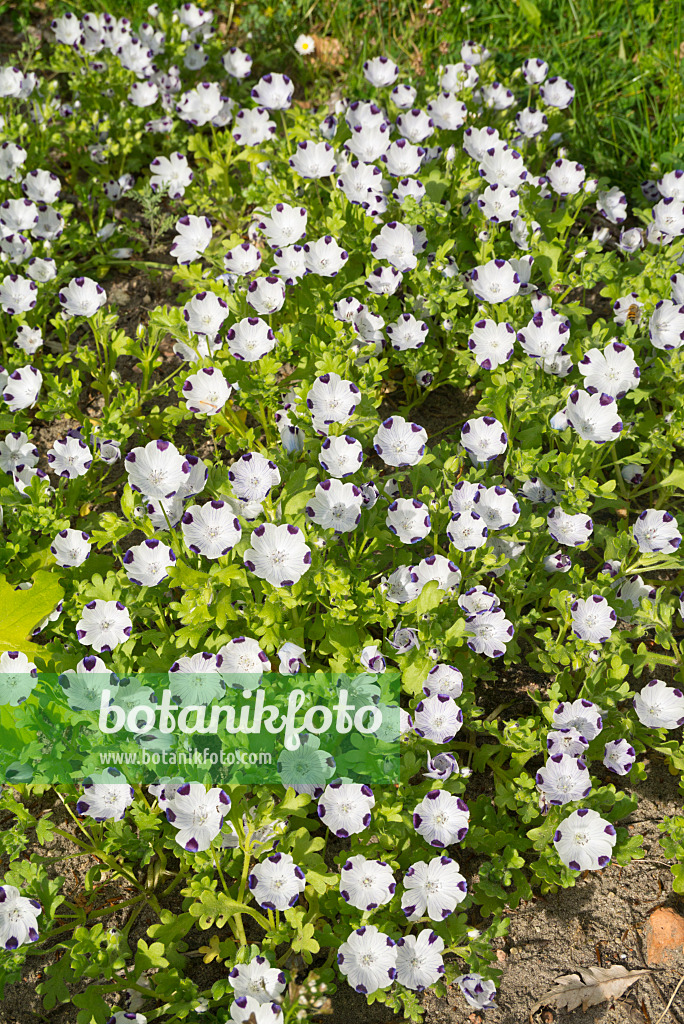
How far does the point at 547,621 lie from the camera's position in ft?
9.81

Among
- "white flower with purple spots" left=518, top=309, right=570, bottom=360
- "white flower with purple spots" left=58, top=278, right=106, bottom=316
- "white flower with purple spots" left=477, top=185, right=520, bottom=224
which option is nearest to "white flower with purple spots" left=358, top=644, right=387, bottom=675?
"white flower with purple spots" left=518, top=309, right=570, bottom=360

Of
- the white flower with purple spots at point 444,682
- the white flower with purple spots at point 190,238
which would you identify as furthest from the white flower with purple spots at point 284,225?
the white flower with purple spots at point 444,682

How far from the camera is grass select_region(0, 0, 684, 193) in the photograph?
4.36 m

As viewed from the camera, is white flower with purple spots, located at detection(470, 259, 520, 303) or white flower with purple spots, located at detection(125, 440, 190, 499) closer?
white flower with purple spots, located at detection(125, 440, 190, 499)

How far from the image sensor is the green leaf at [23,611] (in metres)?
2.64

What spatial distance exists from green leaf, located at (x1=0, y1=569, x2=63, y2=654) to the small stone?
203 centimetres

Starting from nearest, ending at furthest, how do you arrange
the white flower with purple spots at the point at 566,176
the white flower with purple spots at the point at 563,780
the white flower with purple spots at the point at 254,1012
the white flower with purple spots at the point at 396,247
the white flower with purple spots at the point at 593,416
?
the white flower with purple spots at the point at 254,1012
the white flower with purple spots at the point at 563,780
the white flower with purple spots at the point at 593,416
the white flower with purple spots at the point at 396,247
the white flower with purple spots at the point at 566,176

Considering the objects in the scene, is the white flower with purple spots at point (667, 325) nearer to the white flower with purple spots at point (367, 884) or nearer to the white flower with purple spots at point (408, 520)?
the white flower with purple spots at point (408, 520)

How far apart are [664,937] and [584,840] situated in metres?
0.45

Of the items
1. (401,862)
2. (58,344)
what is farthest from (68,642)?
(58,344)

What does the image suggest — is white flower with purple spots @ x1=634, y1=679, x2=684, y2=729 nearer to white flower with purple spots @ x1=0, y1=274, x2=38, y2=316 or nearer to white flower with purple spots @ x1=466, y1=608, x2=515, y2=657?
white flower with purple spots @ x1=466, y1=608, x2=515, y2=657

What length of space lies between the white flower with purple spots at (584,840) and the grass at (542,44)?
10.4ft

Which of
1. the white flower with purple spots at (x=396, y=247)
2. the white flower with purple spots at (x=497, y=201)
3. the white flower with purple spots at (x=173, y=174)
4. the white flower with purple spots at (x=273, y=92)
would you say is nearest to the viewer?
the white flower with purple spots at (x=396, y=247)

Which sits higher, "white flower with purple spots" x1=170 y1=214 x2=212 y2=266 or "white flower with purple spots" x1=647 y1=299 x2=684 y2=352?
"white flower with purple spots" x1=170 y1=214 x2=212 y2=266
